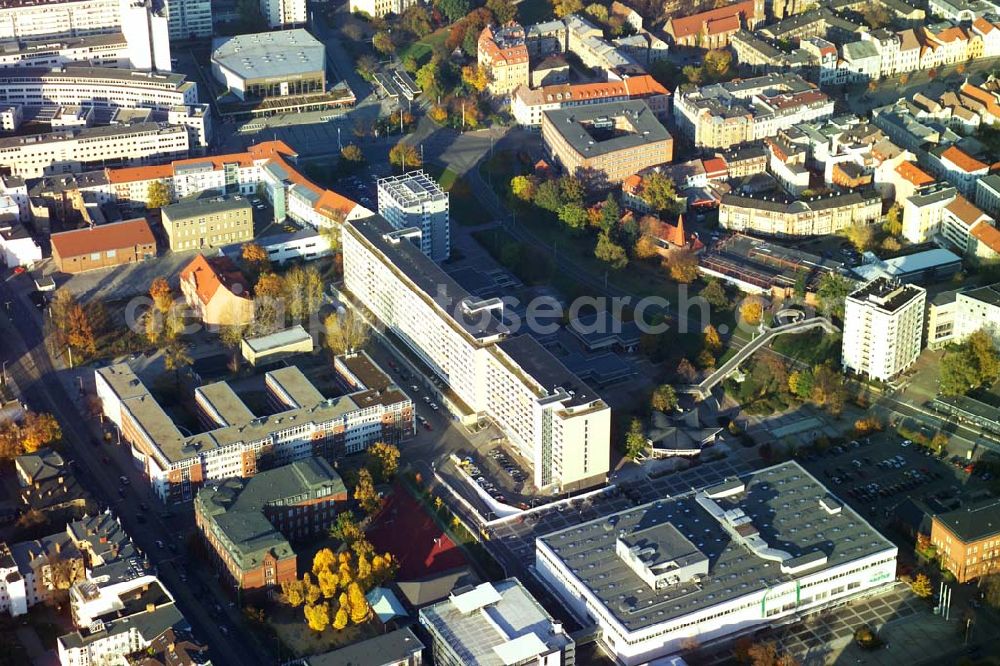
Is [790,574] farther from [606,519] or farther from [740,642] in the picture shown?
[606,519]

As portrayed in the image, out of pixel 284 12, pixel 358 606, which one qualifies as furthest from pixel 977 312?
pixel 284 12

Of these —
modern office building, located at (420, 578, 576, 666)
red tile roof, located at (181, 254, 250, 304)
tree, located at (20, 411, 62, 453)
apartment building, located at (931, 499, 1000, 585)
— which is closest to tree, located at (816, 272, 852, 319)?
apartment building, located at (931, 499, 1000, 585)

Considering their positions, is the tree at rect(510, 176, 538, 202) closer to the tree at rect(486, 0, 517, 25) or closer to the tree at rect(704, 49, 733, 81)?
the tree at rect(704, 49, 733, 81)

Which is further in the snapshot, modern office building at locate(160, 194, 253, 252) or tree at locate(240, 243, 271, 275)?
modern office building at locate(160, 194, 253, 252)

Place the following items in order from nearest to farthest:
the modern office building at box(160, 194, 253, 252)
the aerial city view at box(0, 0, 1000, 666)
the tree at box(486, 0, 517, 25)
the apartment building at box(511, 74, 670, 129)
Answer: the aerial city view at box(0, 0, 1000, 666) → the modern office building at box(160, 194, 253, 252) → the apartment building at box(511, 74, 670, 129) → the tree at box(486, 0, 517, 25)

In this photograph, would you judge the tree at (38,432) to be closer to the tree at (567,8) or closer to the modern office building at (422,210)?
the modern office building at (422,210)

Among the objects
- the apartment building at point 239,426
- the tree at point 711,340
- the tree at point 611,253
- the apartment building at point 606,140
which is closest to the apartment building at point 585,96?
the apartment building at point 606,140

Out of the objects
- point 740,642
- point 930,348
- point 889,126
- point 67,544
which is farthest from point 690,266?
point 67,544
